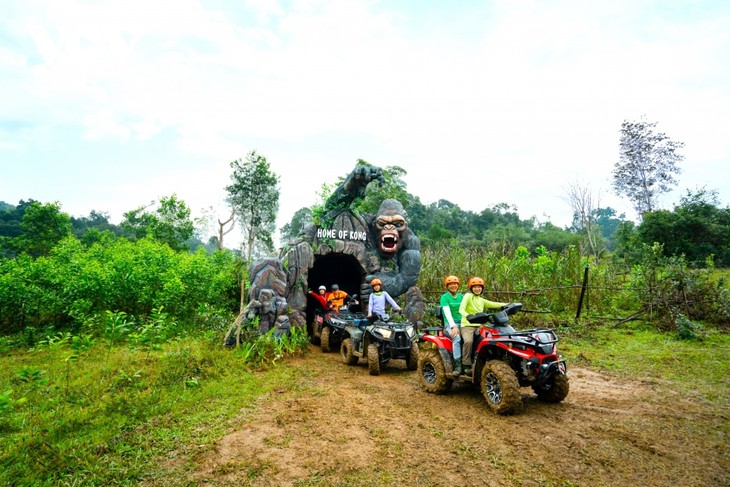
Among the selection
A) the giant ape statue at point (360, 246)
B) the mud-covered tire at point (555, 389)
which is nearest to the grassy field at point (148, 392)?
the giant ape statue at point (360, 246)

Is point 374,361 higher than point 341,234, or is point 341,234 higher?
point 341,234

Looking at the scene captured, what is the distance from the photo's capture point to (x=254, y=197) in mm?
28109

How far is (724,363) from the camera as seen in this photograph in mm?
6246

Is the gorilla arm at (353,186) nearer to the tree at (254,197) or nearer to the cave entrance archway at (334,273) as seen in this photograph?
the cave entrance archway at (334,273)

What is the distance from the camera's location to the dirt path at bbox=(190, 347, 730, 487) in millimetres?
3078

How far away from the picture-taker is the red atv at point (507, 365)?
13.7 feet

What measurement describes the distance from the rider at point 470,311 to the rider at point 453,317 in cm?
8

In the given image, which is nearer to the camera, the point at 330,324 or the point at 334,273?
the point at 330,324

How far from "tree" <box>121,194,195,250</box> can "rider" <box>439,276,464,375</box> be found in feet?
78.1

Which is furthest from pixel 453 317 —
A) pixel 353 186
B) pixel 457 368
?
pixel 353 186

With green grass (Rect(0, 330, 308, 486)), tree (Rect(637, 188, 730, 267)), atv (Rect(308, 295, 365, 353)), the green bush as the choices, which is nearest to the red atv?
green grass (Rect(0, 330, 308, 486))

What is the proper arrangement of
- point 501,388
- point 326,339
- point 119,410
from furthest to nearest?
point 326,339 → point 119,410 → point 501,388

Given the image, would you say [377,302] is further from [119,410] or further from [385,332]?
[119,410]

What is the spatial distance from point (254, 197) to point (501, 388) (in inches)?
1026
